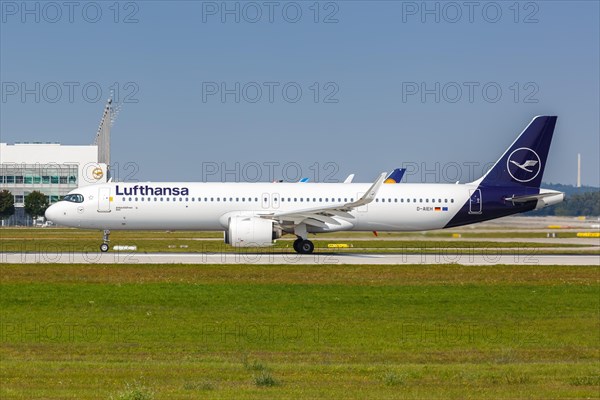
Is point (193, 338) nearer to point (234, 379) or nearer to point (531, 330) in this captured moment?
point (234, 379)

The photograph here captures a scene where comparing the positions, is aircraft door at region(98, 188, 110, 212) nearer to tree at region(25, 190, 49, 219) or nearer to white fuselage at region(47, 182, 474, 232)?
white fuselage at region(47, 182, 474, 232)

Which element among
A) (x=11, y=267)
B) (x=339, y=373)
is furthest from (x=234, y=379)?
(x=11, y=267)

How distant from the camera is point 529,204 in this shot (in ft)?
162

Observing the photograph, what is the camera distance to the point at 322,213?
148ft

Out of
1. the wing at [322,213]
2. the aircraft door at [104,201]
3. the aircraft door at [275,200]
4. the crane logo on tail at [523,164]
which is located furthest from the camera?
the crane logo on tail at [523,164]

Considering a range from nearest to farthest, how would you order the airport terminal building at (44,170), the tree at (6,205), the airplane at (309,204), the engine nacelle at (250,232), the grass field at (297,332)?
the grass field at (297,332) → the engine nacelle at (250,232) → the airplane at (309,204) → the tree at (6,205) → the airport terminal building at (44,170)

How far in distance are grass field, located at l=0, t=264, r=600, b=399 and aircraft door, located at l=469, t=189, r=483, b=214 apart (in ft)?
37.8

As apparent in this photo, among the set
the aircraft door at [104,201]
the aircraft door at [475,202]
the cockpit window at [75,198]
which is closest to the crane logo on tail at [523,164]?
the aircraft door at [475,202]

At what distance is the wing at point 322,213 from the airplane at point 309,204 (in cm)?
5

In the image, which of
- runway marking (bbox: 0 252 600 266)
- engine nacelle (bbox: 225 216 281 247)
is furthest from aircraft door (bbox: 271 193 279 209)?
engine nacelle (bbox: 225 216 281 247)

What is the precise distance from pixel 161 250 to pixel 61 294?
2289 centimetres

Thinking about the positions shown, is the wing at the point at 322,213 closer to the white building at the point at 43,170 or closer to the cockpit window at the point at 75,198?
the cockpit window at the point at 75,198

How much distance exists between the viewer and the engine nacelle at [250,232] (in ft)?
142

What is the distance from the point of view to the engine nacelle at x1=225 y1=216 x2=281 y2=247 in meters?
43.2
